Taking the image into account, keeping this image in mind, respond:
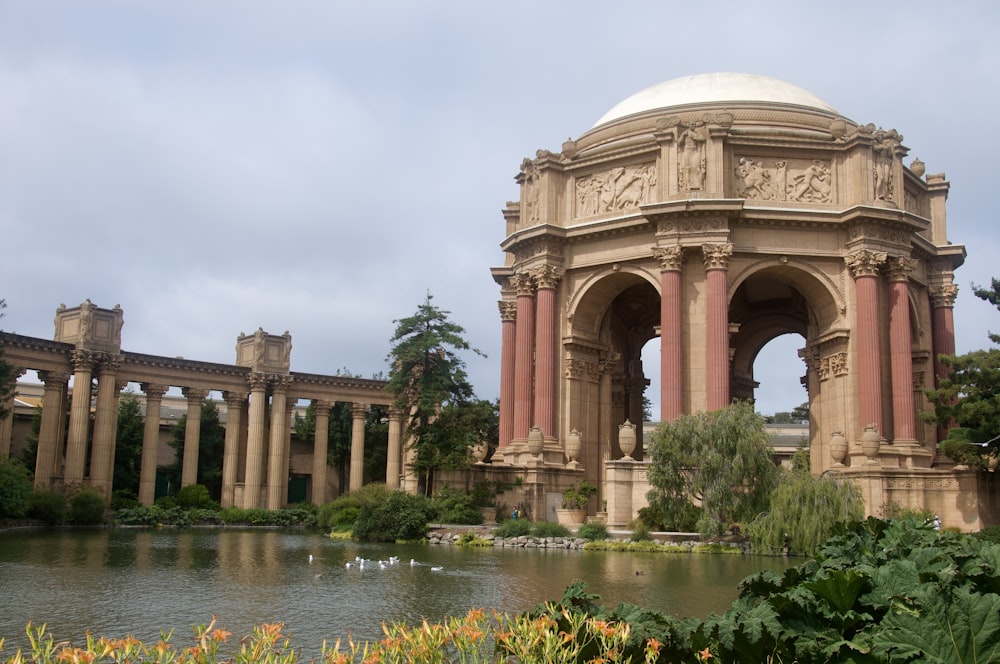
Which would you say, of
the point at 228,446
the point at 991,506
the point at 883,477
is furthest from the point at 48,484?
the point at 991,506

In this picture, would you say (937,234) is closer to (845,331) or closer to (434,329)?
(845,331)

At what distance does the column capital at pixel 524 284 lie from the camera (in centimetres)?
4303

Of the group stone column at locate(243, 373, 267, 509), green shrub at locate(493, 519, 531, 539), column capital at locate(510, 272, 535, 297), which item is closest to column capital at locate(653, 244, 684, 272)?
column capital at locate(510, 272, 535, 297)

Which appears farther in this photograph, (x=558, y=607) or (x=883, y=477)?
(x=883, y=477)

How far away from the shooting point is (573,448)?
39938 millimetres

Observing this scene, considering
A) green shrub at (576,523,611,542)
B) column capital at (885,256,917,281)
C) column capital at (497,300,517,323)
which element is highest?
column capital at (885,256,917,281)

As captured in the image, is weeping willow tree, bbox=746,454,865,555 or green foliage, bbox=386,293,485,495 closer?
weeping willow tree, bbox=746,454,865,555

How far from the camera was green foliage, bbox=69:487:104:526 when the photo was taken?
137 ft

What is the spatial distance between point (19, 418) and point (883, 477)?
161 feet

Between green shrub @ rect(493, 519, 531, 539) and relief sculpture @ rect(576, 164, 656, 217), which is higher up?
relief sculpture @ rect(576, 164, 656, 217)

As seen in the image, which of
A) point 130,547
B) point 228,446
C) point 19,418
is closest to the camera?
point 130,547

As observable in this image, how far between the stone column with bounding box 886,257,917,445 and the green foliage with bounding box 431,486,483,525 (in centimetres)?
1701

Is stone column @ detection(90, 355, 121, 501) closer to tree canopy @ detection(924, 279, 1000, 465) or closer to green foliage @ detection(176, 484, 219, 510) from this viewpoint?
green foliage @ detection(176, 484, 219, 510)

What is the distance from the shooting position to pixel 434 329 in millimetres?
41438
